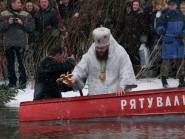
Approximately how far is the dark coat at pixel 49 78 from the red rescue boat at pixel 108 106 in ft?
1.96

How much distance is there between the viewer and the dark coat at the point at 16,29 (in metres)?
18.3

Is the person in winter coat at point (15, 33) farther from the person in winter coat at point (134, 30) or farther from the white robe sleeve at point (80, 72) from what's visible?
the white robe sleeve at point (80, 72)

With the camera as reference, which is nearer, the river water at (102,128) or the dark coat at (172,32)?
the river water at (102,128)

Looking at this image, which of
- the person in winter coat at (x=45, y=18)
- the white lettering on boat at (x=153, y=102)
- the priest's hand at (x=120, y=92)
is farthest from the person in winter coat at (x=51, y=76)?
the person in winter coat at (x=45, y=18)

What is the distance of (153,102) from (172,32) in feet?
18.9

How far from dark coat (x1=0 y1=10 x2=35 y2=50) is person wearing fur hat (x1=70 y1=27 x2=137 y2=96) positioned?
207 inches

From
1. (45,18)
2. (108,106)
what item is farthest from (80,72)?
(45,18)

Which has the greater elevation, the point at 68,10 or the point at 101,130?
the point at 68,10

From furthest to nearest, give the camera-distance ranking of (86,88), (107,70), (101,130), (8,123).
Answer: (86,88)
(107,70)
(8,123)
(101,130)

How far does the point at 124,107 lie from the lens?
41.0 ft

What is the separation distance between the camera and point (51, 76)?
1391cm

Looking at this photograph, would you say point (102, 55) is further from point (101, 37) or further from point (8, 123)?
point (8, 123)

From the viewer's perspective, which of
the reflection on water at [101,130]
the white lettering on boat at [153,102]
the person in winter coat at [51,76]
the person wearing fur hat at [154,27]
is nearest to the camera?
the reflection on water at [101,130]

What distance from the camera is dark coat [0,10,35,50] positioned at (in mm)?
18297
